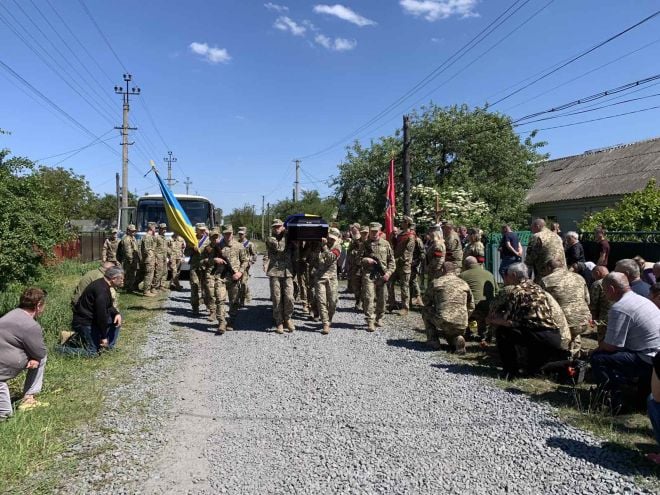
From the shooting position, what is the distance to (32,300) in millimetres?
5145

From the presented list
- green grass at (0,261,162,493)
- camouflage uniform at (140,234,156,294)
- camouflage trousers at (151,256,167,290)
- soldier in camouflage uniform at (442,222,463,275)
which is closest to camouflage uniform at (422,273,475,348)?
soldier in camouflage uniform at (442,222,463,275)

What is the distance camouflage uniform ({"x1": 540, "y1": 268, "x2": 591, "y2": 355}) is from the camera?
664 centimetres

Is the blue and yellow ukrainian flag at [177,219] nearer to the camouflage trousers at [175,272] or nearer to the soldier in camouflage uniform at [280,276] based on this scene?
the soldier in camouflage uniform at [280,276]

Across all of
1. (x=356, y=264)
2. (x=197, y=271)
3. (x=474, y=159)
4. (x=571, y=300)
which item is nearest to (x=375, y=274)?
(x=356, y=264)

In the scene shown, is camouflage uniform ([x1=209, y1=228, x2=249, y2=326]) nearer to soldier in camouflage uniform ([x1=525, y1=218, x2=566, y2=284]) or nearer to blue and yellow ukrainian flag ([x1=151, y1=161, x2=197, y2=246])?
blue and yellow ukrainian flag ([x1=151, y1=161, x2=197, y2=246])

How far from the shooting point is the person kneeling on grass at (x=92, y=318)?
271 inches

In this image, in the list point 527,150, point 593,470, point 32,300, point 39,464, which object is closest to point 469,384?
point 593,470

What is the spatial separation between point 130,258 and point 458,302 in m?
9.12

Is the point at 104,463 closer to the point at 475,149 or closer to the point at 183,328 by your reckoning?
the point at 183,328

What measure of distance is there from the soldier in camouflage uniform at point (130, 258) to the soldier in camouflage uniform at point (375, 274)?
22.4ft

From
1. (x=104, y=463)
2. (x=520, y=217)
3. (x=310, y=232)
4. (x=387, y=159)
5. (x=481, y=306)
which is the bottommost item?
(x=104, y=463)

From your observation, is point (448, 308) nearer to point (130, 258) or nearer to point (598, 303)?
point (598, 303)

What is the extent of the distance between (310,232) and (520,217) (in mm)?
19880

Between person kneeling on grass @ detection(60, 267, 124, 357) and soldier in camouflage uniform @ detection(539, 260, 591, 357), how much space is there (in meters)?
5.96
